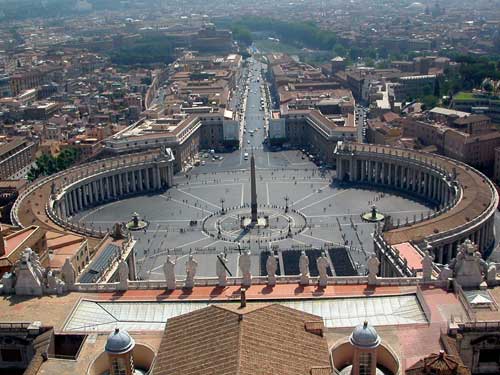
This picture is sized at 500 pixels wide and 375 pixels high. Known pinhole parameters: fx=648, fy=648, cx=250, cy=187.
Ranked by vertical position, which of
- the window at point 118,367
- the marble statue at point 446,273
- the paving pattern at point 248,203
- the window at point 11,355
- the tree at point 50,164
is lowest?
the paving pattern at point 248,203

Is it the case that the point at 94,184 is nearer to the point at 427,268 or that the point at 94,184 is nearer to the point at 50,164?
the point at 50,164

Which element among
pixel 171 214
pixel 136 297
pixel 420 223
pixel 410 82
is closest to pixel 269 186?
pixel 171 214

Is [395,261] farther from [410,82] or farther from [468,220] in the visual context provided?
[410,82]

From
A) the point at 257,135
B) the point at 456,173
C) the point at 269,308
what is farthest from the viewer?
the point at 257,135

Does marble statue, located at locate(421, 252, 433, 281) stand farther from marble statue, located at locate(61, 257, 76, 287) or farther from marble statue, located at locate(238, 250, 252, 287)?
marble statue, located at locate(61, 257, 76, 287)

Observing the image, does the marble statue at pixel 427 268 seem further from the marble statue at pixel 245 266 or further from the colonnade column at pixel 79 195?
the colonnade column at pixel 79 195

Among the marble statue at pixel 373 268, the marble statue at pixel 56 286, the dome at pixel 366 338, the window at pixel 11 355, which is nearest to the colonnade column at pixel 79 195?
the marble statue at pixel 56 286

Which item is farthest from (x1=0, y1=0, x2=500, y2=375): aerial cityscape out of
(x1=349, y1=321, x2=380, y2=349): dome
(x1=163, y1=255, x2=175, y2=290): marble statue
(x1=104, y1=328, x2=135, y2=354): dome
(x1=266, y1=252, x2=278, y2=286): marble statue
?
(x1=266, y1=252, x2=278, y2=286): marble statue
